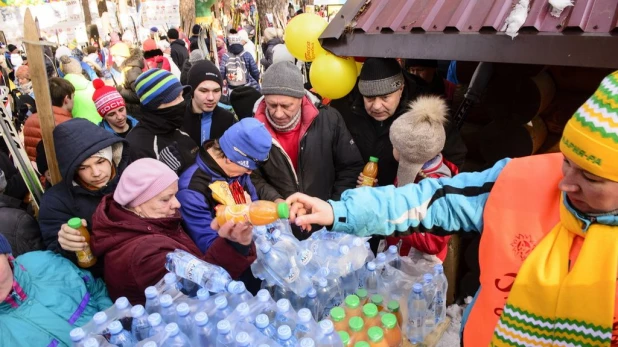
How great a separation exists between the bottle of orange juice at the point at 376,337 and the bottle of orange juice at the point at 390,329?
84mm

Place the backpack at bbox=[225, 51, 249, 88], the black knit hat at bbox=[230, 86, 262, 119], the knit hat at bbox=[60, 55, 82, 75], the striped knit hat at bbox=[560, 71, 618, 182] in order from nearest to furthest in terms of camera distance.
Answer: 1. the striped knit hat at bbox=[560, 71, 618, 182]
2. the black knit hat at bbox=[230, 86, 262, 119]
3. the knit hat at bbox=[60, 55, 82, 75]
4. the backpack at bbox=[225, 51, 249, 88]

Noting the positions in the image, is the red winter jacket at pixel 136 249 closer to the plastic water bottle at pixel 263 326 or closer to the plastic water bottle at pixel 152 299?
the plastic water bottle at pixel 152 299

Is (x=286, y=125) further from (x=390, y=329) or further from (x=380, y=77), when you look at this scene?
(x=390, y=329)

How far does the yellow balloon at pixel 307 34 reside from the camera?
3.57 m

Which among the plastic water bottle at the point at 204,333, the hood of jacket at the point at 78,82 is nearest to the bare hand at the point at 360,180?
the plastic water bottle at the point at 204,333

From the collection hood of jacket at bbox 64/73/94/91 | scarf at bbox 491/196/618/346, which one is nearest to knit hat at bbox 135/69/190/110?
scarf at bbox 491/196/618/346

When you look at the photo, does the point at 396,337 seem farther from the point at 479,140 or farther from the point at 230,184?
the point at 479,140

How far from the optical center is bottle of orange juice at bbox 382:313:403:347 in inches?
82.5

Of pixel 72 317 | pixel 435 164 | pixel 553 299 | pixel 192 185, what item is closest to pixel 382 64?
pixel 435 164

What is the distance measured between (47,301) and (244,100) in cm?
294

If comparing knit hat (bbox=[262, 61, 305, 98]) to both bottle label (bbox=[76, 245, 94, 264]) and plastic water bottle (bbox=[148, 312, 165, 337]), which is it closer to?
bottle label (bbox=[76, 245, 94, 264])

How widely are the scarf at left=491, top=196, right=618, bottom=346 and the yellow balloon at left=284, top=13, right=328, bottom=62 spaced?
2610 millimetres

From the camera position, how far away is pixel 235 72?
7742 mm

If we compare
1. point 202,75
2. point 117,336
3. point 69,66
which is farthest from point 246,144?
point 69,66
